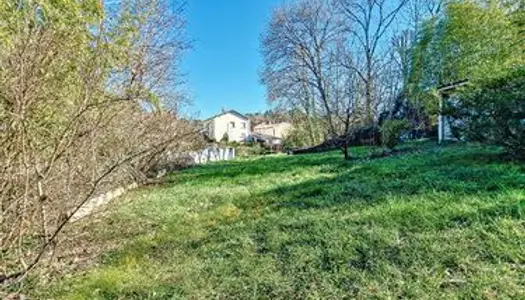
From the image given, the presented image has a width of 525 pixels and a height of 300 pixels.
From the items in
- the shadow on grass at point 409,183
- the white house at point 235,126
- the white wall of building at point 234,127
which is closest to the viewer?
the shadow on grass at point 409,183

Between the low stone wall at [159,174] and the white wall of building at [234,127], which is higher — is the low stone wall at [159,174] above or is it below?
below

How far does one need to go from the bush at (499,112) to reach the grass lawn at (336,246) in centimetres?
60

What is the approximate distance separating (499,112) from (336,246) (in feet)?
16.0

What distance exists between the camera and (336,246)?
3.52m

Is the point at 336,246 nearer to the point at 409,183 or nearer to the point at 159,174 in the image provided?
the point at 409,183

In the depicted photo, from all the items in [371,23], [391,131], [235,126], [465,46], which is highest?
[371,23]

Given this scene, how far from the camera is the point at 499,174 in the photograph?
5422mm

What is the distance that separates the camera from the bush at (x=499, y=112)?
6.40 m

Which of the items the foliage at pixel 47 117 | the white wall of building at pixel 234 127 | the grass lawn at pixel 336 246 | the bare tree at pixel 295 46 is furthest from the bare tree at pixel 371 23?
the white wall of building at pixel 234 127

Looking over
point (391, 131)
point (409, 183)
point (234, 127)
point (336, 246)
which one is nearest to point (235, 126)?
point (234, 127)

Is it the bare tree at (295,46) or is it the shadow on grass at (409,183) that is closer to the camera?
the shadow on grass at (409,183)

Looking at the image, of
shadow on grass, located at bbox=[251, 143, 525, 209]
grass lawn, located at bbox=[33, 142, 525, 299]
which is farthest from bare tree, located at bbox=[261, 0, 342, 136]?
grass lawn, located at bbox=[33, 142, 525, 299]

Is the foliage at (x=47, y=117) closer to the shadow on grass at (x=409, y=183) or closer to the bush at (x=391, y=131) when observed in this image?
the shadow on grass at (x=409, y=183)

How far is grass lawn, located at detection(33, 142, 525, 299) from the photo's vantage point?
280 centimetres
